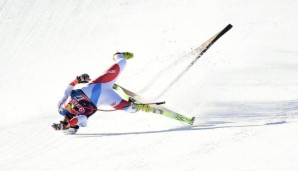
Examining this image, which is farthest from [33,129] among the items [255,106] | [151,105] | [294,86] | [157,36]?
[294,86]

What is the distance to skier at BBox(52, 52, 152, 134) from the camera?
877 centimetres

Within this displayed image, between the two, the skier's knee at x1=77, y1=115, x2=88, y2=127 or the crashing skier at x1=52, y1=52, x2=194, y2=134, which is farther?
the skier's knee at x1=77, y1=115, x2=88, y2=127

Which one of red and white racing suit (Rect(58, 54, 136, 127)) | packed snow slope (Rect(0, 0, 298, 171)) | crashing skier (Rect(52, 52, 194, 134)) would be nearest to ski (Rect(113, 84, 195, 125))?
crashing skier (Rect(52, 52, 194, 134))

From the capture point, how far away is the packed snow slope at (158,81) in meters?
7.87

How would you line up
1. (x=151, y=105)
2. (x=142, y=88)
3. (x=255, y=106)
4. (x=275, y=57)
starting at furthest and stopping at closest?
(x=142, y=88)
(x=275, y=57)
(x=151, y=105)
(x=255, y=106)

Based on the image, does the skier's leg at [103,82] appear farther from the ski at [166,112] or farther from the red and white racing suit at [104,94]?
the ski at [166,112]

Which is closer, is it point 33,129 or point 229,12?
point 33,129

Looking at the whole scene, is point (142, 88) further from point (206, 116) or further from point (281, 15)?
point (281, 15)

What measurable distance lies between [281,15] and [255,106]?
11.9 ft

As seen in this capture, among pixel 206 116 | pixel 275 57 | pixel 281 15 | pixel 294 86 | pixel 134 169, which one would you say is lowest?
pixel 134 169

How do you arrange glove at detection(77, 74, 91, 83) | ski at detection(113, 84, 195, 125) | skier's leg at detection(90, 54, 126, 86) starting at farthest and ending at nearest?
glove at detection(77, 74, 91, 83) < ski at detection(113, 84, 195, 125) < skier's leg at detection(90, 54, 126, 86)

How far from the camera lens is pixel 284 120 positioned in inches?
303

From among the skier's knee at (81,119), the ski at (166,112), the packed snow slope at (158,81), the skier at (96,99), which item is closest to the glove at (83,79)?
the skier at (96,99)

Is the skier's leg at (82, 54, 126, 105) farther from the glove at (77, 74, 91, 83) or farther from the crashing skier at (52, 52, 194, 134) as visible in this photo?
the glove at (77, 74, 91, 83)
